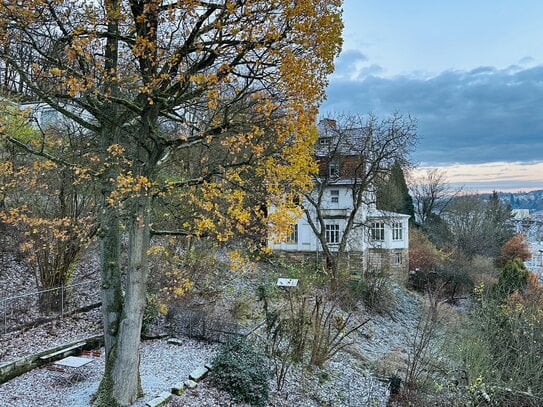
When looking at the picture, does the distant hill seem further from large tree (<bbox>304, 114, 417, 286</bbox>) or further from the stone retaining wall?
the stone retaining wall

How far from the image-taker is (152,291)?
10766mm

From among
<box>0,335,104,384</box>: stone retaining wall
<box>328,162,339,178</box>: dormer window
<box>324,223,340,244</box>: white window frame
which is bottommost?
<box>0,335,104,384</box>: stone retaining wall

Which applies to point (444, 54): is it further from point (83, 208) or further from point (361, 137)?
point (83, 208)

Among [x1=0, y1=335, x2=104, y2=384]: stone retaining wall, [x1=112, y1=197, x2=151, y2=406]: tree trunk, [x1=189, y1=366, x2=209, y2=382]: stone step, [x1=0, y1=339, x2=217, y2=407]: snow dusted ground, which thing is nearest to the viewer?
[x1=112, y1=197, x2=151, y2=406]: tree trunk

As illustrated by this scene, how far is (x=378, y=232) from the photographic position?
87.2 feet

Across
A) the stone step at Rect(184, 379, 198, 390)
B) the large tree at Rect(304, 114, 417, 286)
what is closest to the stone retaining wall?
the stone step at Rect(184, 379, 198, 390)

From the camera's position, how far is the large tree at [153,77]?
5.31 meters

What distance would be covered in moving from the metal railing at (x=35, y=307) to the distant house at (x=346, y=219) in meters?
13.2

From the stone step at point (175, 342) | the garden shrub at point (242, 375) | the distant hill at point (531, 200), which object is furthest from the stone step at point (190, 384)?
the distant hill at point (531, 200)

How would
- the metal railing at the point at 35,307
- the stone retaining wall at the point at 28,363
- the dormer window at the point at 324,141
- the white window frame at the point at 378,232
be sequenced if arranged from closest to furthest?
1. the stone retaining wall at the point at 28,363
2. the metal railing at the point at 35,307
3. the dormer window at the point at 324,141
4. the white window frame at the point at 378,232

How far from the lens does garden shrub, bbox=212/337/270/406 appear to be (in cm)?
676

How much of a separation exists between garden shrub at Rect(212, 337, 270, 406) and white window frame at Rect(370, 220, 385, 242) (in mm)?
17275

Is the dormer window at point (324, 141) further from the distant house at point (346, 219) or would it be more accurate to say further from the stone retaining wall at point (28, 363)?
the stone retaining wall at point (28, 363)

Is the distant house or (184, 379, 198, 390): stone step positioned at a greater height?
the distant house
